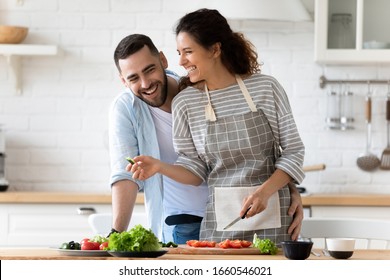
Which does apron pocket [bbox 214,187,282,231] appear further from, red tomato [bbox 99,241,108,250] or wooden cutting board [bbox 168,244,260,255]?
red tomato [bbox 99,241,108,250]

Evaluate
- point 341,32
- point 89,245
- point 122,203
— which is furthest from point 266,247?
point 341,32

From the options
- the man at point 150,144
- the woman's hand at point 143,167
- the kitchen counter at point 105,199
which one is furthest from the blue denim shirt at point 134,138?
the kitchen counter at point 105,199

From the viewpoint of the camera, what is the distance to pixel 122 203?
3102 mm

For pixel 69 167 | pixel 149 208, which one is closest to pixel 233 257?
pixel 149 208

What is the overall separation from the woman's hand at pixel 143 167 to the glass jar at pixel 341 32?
2255 mm

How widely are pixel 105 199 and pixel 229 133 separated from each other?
1640 millimetres

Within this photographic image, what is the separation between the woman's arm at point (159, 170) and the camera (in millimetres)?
2834

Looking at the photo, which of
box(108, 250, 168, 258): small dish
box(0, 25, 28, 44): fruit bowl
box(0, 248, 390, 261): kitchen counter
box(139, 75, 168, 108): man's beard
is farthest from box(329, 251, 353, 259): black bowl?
box(0, 25, 28, 44): fruit bowl

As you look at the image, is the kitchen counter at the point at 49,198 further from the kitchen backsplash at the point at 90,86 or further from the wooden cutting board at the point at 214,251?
the wooden cutting board at the point at 214,251

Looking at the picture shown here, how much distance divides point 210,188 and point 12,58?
2336mm

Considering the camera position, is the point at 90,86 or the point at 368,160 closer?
the point at 368,160

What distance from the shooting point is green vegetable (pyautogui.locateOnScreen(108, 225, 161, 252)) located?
2535mm

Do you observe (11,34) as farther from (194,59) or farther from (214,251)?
(214,251)

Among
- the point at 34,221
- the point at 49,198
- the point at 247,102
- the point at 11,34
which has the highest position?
the point at 11,34
